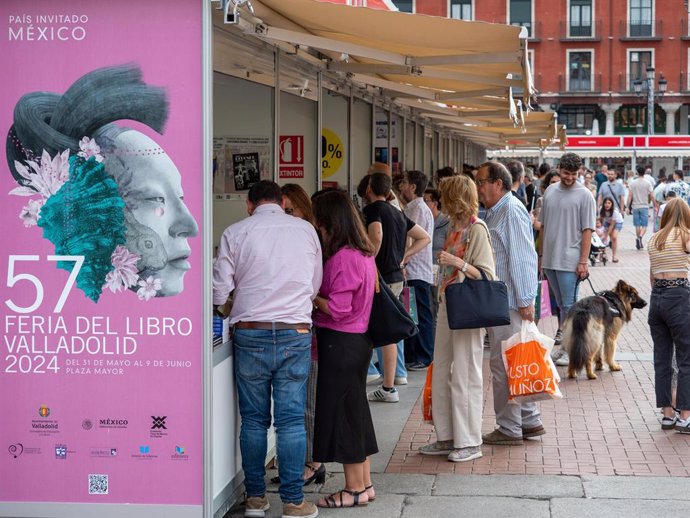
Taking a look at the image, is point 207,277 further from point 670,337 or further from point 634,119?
point 634,119

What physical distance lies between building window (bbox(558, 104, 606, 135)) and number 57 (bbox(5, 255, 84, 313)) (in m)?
65.8

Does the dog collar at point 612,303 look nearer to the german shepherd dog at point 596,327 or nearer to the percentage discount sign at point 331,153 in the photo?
the german shepherd dog at point 596,327

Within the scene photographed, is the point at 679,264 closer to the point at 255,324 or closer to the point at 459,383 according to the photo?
the point at 459,383

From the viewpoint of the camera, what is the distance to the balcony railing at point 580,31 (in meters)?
67.2

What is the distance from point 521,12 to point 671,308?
6197cm

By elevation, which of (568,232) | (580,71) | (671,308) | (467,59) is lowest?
(671,308)

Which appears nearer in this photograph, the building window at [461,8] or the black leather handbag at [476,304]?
the black leather handbag at [476,304]

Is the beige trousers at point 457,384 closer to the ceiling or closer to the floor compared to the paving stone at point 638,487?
closer to the ceiling

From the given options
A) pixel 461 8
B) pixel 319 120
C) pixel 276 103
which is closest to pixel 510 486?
pixel 276 103

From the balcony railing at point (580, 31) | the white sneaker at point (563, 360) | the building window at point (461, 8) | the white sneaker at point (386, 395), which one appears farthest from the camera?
the balcony railing at point (580, 31)

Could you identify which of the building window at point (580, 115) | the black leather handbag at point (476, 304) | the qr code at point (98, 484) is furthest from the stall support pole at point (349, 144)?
the building window at point (580, 115)

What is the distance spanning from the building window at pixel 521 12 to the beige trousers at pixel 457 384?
61734mm

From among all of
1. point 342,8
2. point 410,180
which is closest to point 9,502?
point 342,8

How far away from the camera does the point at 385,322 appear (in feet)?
19.7
